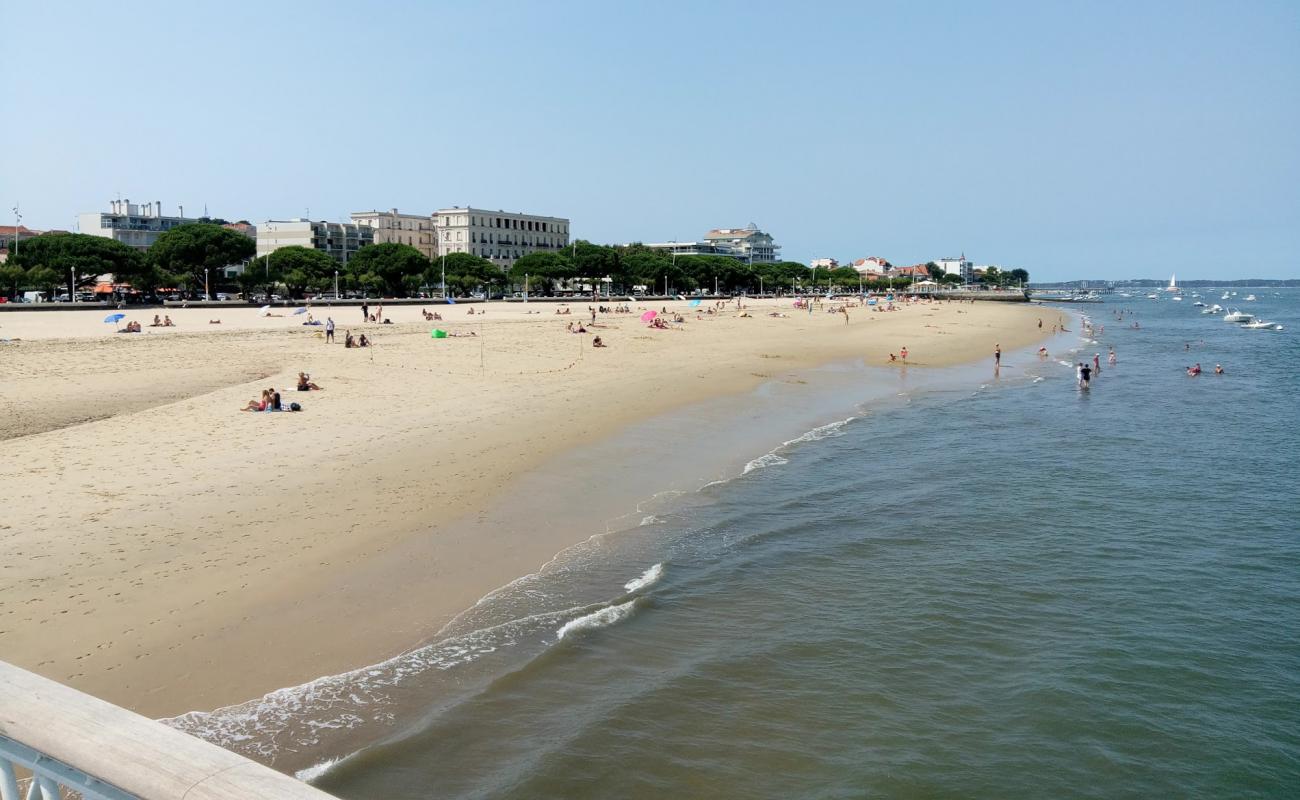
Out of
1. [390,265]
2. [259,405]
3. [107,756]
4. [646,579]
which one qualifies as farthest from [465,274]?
[107,756]

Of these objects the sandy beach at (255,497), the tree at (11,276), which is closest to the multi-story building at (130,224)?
the tree at (11,276)

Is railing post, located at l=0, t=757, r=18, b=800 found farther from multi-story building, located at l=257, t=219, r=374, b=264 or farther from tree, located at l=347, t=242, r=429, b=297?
multi-story building, located at l=257, t=219, r=374, b=264

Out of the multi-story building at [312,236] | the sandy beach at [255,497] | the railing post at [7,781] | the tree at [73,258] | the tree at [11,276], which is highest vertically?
the multi-story building at [312,236]

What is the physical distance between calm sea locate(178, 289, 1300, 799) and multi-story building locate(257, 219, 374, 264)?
114532mm

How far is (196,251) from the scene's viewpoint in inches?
3130

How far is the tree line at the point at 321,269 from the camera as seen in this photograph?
2731 inches

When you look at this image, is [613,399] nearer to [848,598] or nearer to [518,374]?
[518,374]

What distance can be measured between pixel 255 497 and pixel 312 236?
116053 mm

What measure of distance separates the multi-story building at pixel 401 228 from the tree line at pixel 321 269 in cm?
2831

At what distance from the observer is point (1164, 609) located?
10.9m

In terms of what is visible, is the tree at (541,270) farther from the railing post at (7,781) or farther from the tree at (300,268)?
the railing post at (7,781)

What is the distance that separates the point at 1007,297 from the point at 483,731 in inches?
7813

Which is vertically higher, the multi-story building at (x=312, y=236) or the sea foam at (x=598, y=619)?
the multi-story building at (x=312, y=236)

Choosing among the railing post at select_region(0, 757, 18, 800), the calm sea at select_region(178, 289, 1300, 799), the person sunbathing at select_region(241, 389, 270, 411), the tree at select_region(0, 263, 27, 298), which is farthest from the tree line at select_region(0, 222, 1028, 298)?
Answer: the railing post at select_region(0, 757, 18, 800)
